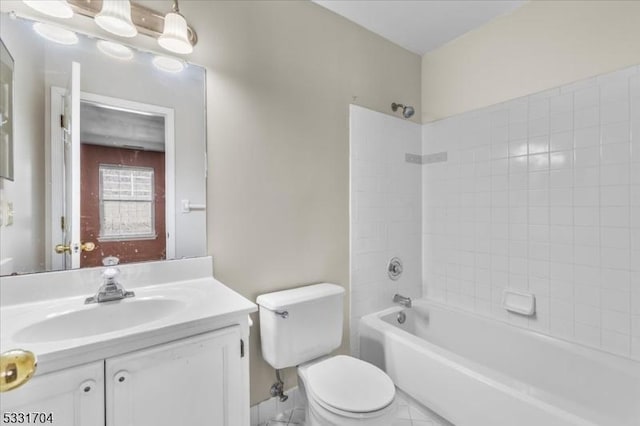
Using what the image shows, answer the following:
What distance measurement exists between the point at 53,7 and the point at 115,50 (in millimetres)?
221

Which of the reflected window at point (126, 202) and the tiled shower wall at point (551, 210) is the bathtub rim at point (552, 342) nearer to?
the tiled shower wall at point (551, 210)

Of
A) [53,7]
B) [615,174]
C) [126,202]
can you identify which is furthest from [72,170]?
[615,174]

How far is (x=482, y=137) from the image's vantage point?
2.15 meters

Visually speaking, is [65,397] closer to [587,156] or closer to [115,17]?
[115,17]

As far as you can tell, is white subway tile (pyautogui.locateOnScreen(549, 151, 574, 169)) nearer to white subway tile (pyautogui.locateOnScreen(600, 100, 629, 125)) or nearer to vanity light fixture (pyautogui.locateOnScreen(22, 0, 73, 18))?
white subway tile (pyautogui.locateOnScreen(600, 100, 629, 125))

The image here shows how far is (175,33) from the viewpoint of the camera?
133 cm

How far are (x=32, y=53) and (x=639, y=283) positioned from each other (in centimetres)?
292

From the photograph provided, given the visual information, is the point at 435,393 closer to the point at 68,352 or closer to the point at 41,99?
the point at 68,352

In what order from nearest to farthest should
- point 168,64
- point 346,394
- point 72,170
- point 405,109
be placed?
point 72,170
point 346,394
point 168,64
point 405,109

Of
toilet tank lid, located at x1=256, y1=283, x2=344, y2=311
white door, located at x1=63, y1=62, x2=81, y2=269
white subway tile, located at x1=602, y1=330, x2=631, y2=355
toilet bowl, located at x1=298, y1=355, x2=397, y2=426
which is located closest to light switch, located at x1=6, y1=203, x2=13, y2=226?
white door, located at x1=63, y1=62, x2=81, y2=269

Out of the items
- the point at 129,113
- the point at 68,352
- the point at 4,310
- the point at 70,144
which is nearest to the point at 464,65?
the point at 129,113

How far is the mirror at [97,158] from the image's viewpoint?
1160 millimetres

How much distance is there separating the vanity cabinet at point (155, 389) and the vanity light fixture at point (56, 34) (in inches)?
48.8

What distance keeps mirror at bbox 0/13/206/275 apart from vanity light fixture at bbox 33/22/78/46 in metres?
0.02
